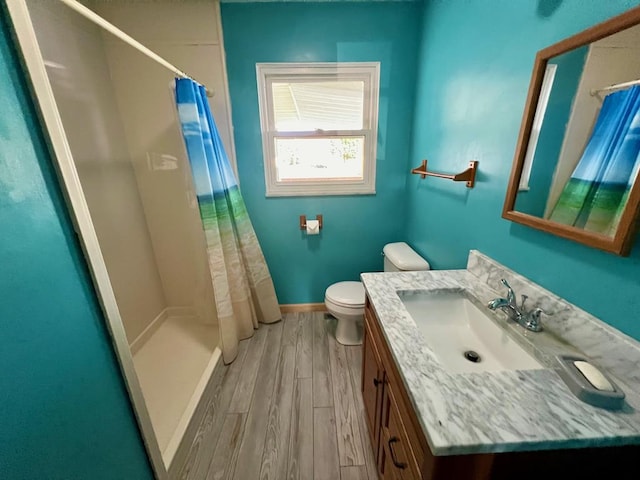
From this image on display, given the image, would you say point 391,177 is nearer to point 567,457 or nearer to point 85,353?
point 567,457

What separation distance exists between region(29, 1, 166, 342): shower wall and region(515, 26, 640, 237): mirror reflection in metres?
2.35

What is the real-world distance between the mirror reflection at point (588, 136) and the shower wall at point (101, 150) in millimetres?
2351

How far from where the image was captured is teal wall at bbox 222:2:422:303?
1.76 m

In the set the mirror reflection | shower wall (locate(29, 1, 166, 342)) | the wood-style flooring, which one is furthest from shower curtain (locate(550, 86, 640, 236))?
shower wall (locate(29, 1, 166, 342))

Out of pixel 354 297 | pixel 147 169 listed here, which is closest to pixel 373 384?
pixel 354 297

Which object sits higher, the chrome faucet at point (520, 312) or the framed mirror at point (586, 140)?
the framed mirror at point (586, 140)

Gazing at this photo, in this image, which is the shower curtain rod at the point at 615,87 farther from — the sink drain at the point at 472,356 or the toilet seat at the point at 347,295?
the toilet seat at the point at 347,295

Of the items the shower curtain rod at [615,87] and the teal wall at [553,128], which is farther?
the teal wall at [553,128]

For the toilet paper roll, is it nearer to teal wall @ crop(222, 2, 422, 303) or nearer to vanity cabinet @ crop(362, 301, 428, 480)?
teal wall @ crop(222, 2, 422, 303)

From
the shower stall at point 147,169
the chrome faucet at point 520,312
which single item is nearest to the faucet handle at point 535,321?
the chrome faucet at point 520,312

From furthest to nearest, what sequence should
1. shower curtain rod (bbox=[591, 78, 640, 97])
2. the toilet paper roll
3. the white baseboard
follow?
the white baseboard, the toilet paper roll, shower curtain rod (bbox=[591, 78, 640, 97])

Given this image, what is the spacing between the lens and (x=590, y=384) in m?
0.62

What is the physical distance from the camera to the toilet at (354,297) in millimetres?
1765

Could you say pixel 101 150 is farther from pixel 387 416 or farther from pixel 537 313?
pixel 537 313
